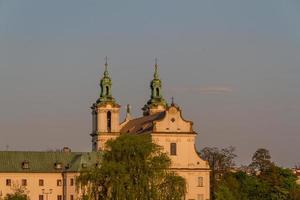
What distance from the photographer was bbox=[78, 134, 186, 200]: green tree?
254 ft

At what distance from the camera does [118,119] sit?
120 m

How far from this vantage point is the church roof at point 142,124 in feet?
367

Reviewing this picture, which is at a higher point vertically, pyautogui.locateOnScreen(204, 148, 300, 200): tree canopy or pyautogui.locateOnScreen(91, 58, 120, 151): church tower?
pyautogui.locateOnScreen(91, 58, 120, 151): church tower

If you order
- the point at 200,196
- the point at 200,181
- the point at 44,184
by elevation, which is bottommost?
the point at 200,196

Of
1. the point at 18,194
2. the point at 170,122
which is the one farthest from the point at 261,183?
the point at 18,194

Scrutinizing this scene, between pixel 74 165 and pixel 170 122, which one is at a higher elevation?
pixel 170 122

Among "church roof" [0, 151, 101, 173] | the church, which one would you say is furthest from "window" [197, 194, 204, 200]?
"church roof" [0, 151, 101, 173]

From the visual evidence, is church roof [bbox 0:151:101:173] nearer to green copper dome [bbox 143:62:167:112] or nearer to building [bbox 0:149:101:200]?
building [bbox 0:149:101:200]

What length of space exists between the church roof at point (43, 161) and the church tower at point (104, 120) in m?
6.76

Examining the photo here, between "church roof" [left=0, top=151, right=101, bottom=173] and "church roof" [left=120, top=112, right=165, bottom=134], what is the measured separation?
630cm

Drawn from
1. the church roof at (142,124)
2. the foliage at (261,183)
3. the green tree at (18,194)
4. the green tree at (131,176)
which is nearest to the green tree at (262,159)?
the foliage at (261,183)

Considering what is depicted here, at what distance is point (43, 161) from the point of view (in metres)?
111

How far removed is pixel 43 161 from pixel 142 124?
1271cm

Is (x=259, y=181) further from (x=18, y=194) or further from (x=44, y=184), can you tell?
(x=18, y=194)
